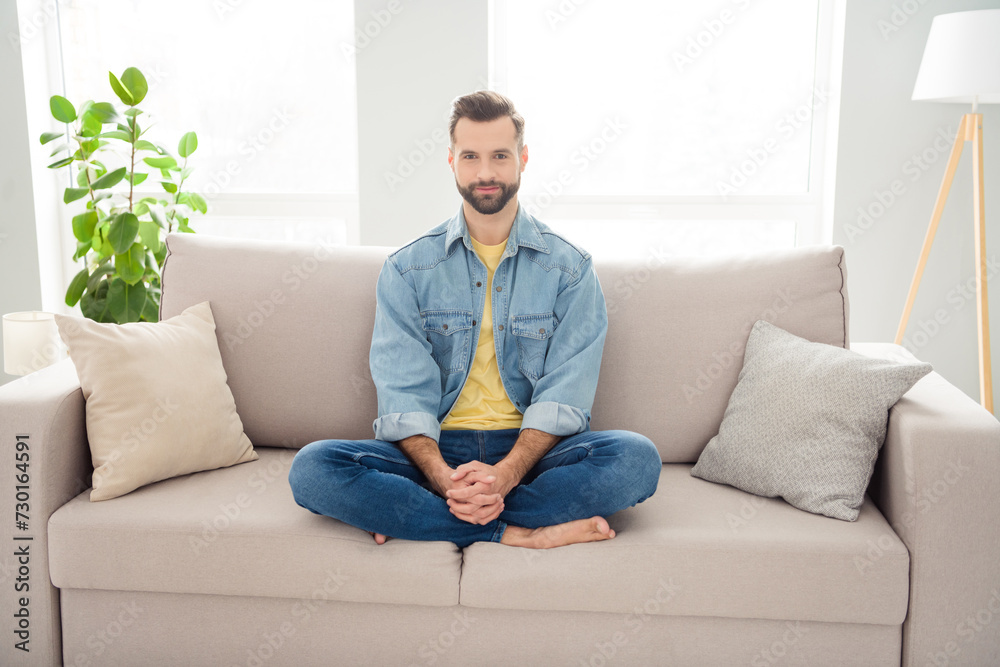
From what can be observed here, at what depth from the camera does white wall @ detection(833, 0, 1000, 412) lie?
2.88 metres

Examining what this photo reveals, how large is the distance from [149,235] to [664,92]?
1956 millimetres

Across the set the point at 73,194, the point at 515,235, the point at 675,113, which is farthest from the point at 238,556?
the point at 675,113

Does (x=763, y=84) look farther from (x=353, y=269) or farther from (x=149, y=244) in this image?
(x=149, y=244)

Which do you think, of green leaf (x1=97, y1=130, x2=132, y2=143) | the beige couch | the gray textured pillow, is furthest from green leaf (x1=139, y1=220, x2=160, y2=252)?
the gray textured pillow

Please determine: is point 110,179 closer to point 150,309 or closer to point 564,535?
point 150,309

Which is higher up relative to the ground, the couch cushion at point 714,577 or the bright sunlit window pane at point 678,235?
the bright sunlit window pane at point 678,235

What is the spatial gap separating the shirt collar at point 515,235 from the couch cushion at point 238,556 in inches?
27.8

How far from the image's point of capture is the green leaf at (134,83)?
269 cm

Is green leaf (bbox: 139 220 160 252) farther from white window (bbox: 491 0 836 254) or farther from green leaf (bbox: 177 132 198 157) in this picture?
white window (bbox: 491 0 836 254)

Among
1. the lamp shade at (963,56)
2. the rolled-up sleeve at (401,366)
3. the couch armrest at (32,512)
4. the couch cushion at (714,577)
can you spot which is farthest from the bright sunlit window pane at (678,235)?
the couch armrest at (32,512)

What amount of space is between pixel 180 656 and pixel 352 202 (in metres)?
2.05

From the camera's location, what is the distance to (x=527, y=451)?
176 centimetres

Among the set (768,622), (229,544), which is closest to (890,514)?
(768,622)

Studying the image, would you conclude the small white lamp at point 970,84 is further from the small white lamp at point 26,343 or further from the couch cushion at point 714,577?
the small white lamp at point 26,343
